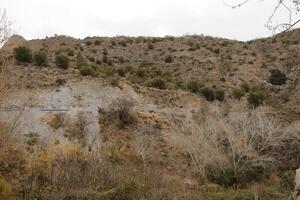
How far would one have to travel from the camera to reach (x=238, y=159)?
1526 inches

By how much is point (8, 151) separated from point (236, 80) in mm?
37358

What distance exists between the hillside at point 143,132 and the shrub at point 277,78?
112 millimetres

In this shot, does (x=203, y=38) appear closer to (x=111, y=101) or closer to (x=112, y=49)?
(x=112, y=49)

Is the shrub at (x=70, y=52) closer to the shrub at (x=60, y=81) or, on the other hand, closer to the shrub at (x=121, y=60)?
the shrub at (x=121, y=60)

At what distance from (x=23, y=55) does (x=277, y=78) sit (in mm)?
27020

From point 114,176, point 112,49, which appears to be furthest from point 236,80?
point 114,176

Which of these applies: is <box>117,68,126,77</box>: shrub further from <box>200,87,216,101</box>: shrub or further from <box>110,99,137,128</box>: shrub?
<box>110,99,137,128</box>: shrub

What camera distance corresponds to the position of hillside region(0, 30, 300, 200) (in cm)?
2783

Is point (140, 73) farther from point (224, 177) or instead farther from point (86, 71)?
point (224, 177)

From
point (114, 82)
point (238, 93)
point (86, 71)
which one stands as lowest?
point (238, 93)

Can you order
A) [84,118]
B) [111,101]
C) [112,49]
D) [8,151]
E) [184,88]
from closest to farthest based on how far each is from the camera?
1. [8,151]
2. [84,118]
3. [111,101]
4. [184,88]
5. [112,49]

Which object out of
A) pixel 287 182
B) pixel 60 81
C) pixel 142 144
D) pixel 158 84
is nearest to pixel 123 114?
pixel 142 144

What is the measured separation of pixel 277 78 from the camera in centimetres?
6147

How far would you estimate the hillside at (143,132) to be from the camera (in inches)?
1096
